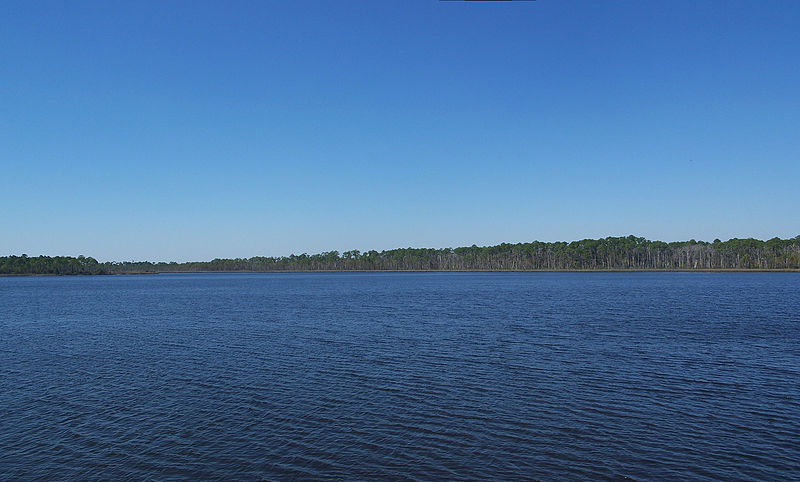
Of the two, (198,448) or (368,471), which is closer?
(368,471)

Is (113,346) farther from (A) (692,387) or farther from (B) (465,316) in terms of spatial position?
(A) (692,387)

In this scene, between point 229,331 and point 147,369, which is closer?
point 147,369

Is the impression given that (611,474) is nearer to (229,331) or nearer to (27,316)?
(229,331)

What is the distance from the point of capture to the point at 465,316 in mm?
52250

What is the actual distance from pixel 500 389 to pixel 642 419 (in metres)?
6.10

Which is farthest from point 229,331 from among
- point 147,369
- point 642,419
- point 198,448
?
point 642,419

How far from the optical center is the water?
589 inches

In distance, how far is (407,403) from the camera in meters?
20.8

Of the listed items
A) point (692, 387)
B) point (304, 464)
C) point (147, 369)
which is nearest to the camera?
point (304, 464)

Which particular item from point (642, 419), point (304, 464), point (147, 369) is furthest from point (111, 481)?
point (642, 419)

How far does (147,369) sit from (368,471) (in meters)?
18.8

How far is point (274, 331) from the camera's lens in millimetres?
42281

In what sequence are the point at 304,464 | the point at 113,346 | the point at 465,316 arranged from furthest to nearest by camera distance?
the point at 465,316 → the point at 113,346 → the point at 304,464

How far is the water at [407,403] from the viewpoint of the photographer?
15.0 metres
